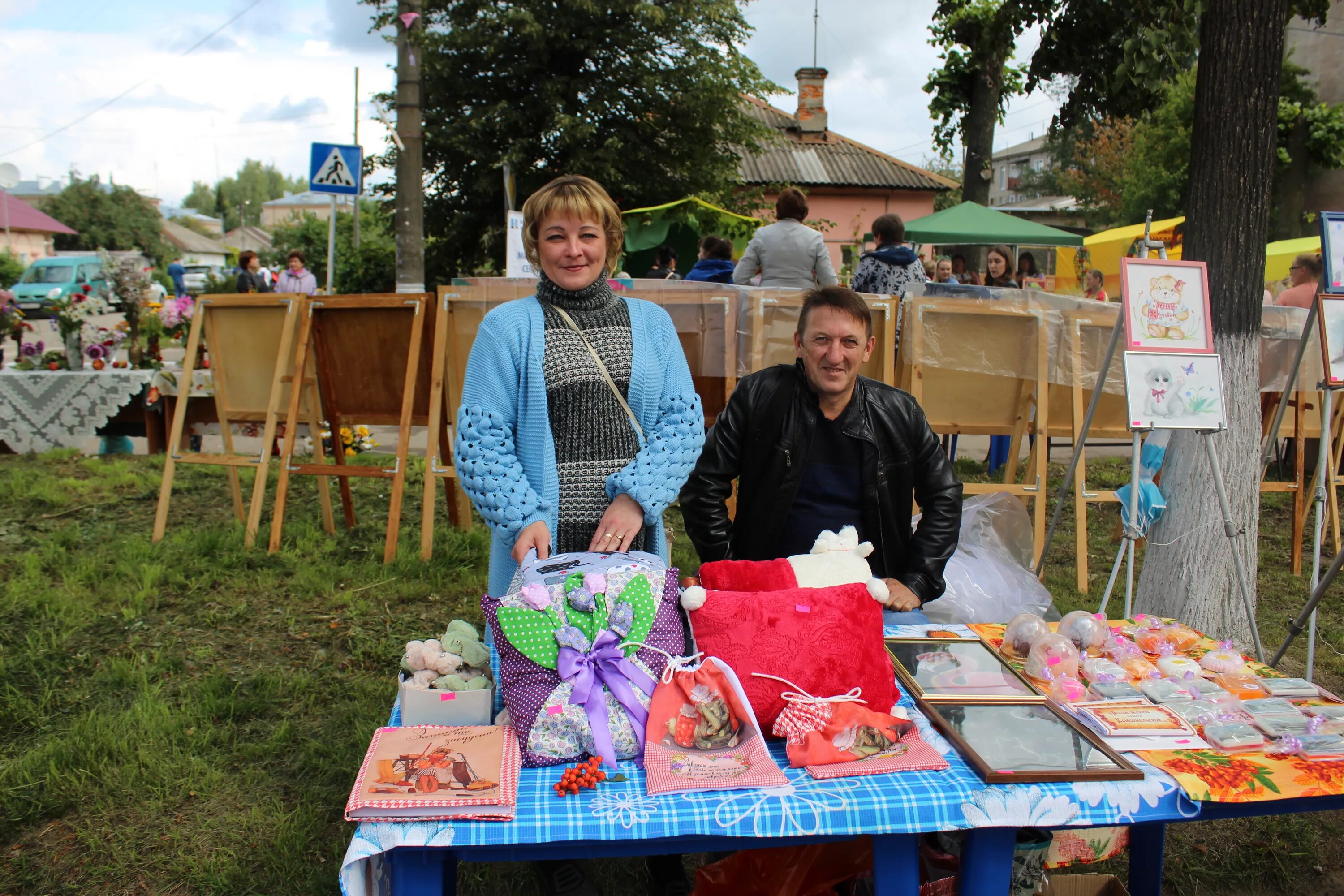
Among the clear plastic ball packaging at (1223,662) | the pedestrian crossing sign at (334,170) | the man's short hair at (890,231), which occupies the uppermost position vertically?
the pedestrian crossing sign at (334,170)

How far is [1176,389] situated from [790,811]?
7.85 ft

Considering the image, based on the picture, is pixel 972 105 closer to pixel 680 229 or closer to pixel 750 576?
pixel 680 229

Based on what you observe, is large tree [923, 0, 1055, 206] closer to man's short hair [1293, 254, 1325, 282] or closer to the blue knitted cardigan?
man's short hair [1293, 254, 1325, 282]

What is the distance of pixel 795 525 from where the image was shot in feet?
8.30

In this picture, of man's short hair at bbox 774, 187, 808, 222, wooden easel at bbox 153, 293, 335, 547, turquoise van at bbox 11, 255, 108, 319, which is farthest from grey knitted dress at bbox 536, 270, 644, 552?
Answer: turquoise van at bbox 11, 255, 108, 319

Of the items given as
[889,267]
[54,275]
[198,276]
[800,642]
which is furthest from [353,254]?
[800,642]

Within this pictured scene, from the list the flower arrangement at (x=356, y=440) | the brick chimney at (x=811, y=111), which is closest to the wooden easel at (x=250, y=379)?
the flower arrangement at (x=356, y=440)

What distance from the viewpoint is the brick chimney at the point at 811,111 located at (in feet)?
97.3

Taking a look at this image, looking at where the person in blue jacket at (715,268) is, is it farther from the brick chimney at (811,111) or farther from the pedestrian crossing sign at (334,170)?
the brick chimney at (811,111)

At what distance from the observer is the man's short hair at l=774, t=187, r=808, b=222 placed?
6375 millimetres

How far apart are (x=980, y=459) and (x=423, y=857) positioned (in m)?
7.14

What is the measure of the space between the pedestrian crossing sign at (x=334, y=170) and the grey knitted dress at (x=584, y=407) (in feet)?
22.5

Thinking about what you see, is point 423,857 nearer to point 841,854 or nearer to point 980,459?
point 841,854

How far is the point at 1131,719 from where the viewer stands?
188cm
